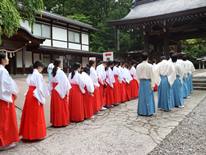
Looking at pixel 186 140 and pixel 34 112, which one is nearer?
pixel 186 140

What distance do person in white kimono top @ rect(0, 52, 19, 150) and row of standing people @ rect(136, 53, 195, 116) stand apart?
3.85 metres

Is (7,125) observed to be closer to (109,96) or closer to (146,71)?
(146,71)

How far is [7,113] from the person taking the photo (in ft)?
17.0

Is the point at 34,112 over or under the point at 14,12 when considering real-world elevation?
under

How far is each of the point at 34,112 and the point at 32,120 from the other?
0.56 feet

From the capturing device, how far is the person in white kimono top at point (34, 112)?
5629mm

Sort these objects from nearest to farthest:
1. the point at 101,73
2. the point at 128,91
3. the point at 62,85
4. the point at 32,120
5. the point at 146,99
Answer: the point at 32,120 < the point at 62,85 < the point at 146,99 < the point at 101,73 < the point at 128,91

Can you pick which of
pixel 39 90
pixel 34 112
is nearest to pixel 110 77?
pixel 39 90

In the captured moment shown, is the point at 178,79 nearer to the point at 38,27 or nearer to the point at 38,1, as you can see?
the point at 38,1

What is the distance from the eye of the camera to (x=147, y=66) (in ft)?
25.4

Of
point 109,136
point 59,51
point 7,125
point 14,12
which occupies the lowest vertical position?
point 109,136

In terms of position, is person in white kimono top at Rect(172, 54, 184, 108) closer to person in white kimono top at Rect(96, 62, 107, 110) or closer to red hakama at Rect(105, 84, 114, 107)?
red hakama at Rect(105, 84, 114, 107)

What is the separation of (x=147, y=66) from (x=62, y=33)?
20.1 m

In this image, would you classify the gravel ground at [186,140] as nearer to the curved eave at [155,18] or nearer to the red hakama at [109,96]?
the red hakama at [109,96]
